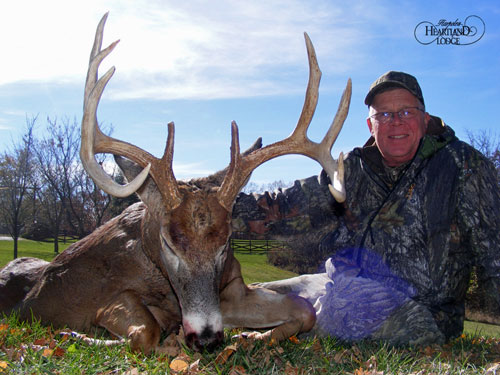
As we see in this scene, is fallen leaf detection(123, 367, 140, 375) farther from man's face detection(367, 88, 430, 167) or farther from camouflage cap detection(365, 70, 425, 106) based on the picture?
camouflage cap detection(365, 70, 425, 106)

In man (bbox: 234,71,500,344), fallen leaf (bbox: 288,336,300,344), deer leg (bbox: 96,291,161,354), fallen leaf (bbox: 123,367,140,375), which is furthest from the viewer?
man (bbox: 234,71,500,344)

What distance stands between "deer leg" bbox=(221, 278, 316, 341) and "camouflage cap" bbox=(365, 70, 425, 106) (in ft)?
8.39

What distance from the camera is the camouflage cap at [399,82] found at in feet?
17.2

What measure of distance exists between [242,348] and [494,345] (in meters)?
2.77

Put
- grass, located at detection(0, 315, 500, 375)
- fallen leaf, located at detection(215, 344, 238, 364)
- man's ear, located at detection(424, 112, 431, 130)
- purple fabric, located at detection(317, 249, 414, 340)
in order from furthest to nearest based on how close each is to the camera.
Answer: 1. man's ear, located at detection(424, 112, 431, 130)
2. purple fabric, located at detection(317, 249, 414, 340)
3. fallen leaf, located at detection(215, 344, 238, 364)
4. grass, located at detection(0, 315, 500, 375)

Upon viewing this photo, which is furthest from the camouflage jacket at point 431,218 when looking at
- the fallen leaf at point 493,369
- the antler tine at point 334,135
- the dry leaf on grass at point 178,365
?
the dry leaf on grass at point 178,365

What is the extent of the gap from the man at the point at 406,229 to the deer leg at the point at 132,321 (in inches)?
71.0

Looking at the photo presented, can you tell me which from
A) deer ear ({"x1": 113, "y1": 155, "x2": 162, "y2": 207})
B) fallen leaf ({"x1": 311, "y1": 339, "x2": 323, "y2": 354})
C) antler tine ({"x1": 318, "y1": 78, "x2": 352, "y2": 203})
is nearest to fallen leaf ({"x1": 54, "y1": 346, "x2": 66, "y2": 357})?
deer ear ({"x1": 113, "y1": 155, "x2": 162, "y2": 207})

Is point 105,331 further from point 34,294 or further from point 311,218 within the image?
point 311,218

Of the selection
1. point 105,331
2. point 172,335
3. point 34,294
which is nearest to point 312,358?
point 172,335

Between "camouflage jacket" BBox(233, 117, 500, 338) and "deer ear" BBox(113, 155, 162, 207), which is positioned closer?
"deer ear" BBox(113, 155, 162, 207)

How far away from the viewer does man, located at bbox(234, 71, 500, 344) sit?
4.78m

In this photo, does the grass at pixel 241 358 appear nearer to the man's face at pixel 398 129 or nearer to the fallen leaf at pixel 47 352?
the fallen leaf at pixel 47 352

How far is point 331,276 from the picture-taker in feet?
18.4
